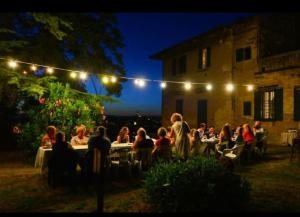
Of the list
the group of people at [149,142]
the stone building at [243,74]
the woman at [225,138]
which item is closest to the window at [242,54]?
the stone building at [243,74]

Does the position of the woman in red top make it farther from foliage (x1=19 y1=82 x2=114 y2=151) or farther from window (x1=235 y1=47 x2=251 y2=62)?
window (x1=235 y1=47 x2=251 y2=62)

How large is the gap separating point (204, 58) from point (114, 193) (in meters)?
16.4

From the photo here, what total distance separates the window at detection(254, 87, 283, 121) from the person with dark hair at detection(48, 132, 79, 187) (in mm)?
11502

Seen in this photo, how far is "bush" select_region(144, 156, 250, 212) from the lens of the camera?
17.5ft

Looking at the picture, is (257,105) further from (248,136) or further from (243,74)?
(248,136)

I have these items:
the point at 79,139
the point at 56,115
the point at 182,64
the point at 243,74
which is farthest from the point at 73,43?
the point at 182,64

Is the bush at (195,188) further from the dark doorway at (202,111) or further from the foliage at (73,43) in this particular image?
the dark doorway at (202,111)

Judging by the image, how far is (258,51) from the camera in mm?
17719

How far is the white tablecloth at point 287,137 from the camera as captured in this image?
1471 cm

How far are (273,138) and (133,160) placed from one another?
33.0ft

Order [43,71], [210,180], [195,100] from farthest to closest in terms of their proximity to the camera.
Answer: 1. [195,100]
2. [43,71]
3. [210,180]

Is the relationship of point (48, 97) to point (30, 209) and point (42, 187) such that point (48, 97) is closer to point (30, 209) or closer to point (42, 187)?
point (42, 187)

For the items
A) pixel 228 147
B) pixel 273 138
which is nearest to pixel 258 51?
pixel 273 138

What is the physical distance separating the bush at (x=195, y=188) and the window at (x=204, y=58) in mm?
16509
